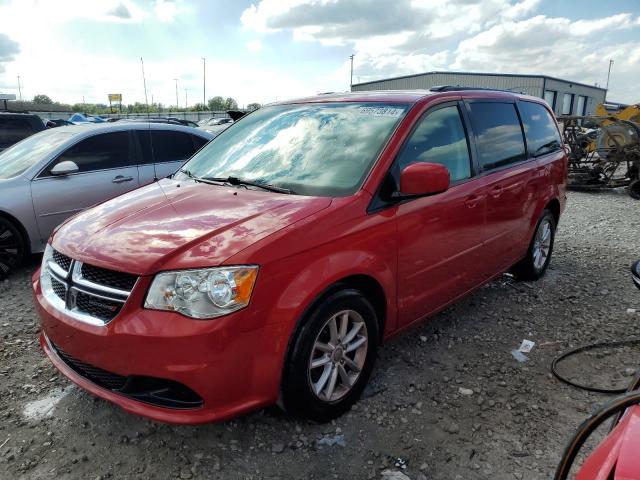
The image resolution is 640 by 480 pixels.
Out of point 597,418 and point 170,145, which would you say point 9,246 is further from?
point 597,418

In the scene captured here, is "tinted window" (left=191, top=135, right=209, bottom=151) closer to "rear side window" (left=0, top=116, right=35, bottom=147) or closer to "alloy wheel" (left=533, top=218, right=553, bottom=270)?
"rear side window" (left=0, top=116, right=35, bottom=147)

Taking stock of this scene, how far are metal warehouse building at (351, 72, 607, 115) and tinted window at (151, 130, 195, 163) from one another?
38329 millimetres

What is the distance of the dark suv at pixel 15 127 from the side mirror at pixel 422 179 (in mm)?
7986

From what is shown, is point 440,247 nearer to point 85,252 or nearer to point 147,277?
point 147,277

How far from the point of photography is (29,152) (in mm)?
5594

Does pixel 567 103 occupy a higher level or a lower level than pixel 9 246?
higher

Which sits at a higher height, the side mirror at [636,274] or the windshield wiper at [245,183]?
the windshield wiper at [245,183]

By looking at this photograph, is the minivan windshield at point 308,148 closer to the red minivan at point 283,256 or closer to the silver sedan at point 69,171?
the red minivan at point 283,256

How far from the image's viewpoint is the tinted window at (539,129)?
4602 millimetres

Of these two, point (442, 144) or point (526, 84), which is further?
point (526, 84)

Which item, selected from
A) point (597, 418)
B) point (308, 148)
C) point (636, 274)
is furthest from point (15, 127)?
point (597, 418)

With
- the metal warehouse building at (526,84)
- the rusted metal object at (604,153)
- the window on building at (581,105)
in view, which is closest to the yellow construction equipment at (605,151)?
the rusted metal object at (604,153)

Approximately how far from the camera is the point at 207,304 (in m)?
2.18

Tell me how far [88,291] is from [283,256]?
3.24 ft
